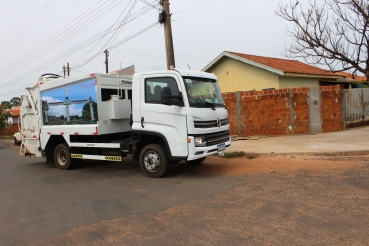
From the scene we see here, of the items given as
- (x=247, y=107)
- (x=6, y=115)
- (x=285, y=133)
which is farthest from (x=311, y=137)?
(x=6, y=115)

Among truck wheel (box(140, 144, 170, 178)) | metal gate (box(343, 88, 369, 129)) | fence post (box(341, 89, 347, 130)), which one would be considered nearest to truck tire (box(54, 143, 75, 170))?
truck wheel (box(140, 144, 170, 178))

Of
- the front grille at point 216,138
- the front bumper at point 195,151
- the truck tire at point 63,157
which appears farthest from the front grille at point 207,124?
the truck tire at point 63,157

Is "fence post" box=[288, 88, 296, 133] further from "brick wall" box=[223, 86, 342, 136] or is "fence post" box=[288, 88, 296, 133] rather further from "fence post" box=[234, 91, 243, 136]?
"fence post" box=[234, 91, 243, 136]

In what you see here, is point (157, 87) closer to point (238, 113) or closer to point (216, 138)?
point (216, 138)

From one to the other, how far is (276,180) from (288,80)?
11.3 metres

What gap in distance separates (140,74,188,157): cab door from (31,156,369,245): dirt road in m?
1.28

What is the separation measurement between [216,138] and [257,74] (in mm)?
10686

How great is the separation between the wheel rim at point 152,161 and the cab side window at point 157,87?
130 centimetres

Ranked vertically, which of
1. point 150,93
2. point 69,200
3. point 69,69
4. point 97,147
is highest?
point 69,69

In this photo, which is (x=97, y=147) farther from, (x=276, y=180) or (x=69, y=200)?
(x=276, y=180)

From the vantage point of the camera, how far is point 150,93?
7.65m

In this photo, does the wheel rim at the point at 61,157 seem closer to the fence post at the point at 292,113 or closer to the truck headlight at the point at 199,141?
the truck headlight at the point at 199,141

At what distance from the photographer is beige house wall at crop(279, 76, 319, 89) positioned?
1667cm

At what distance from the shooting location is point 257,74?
57.2 ft
